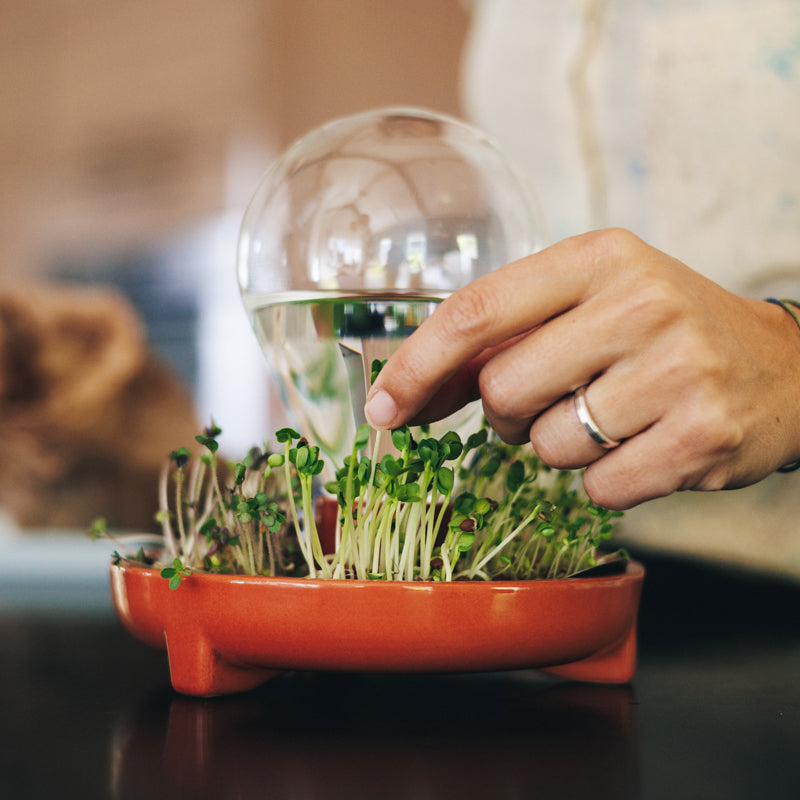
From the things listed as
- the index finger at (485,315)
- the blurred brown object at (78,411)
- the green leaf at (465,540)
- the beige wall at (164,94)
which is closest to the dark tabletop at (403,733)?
the green leaf at (465,540)

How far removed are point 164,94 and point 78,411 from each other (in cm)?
103

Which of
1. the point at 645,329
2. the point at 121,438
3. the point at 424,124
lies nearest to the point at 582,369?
the point at 645,329

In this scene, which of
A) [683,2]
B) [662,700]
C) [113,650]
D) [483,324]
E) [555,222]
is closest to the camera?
[483,324]

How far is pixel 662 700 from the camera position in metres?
0.62

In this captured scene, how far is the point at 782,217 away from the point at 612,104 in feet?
1.63

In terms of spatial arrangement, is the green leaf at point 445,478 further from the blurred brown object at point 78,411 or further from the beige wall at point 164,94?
the beige wall at point 164,94

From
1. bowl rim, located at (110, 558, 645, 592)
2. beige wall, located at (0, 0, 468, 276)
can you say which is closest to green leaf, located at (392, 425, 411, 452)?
bowl rim, located at (110, 558, 645, 592)

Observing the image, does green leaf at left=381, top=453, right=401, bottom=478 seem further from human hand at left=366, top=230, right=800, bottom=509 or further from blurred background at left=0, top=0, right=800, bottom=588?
blurred background at left=0, top=0, right=800, bottom=588

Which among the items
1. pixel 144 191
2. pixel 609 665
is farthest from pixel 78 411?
pixel 609 665

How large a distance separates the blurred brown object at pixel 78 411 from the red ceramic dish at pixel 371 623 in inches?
70.1

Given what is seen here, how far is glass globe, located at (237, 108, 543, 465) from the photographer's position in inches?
24.3

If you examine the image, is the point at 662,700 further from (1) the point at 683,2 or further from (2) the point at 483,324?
(1) the point at 683,2

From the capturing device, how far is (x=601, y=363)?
534 millimetres

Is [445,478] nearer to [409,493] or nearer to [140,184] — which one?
[409,493]
